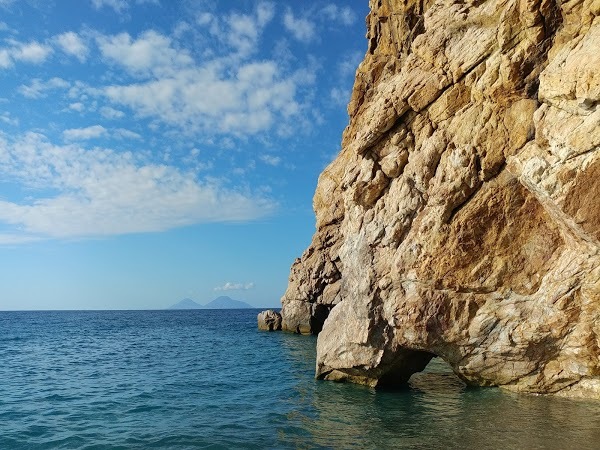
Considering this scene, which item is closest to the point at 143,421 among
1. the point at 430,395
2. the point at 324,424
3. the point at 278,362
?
the point at 324,424

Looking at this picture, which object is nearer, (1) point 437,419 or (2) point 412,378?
(1) point 437,419

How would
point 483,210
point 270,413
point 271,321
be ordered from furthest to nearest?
point 271,321
point 270,413
point 483,210

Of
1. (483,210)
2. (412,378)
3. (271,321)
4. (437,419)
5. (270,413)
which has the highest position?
(483,210)

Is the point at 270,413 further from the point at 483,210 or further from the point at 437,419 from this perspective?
the point at 483,210

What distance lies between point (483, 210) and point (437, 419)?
8773 mm

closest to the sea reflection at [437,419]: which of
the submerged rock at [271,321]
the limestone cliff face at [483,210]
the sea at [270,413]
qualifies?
the sea at [270,413]

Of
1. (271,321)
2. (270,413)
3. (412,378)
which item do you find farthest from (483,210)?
(271,321)

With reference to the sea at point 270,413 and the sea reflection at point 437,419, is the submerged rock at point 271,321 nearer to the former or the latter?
the sea at point 270,413

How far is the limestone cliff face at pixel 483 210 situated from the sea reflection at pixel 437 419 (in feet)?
4.45

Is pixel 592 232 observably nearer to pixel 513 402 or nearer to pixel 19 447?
pixel 513 402

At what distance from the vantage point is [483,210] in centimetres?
1941

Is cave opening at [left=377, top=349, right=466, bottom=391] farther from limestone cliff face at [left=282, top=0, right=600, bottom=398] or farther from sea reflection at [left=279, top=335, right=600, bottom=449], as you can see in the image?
sea reflection at [left=279, top=335, right=600, bottom=449]

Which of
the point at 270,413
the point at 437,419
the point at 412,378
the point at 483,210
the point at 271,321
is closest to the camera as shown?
the point at 437,419

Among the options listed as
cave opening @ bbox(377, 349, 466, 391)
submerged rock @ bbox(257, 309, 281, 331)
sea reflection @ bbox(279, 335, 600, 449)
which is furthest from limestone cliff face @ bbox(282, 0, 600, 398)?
submerged rock @ bbox(257, 309, 281, 331)
